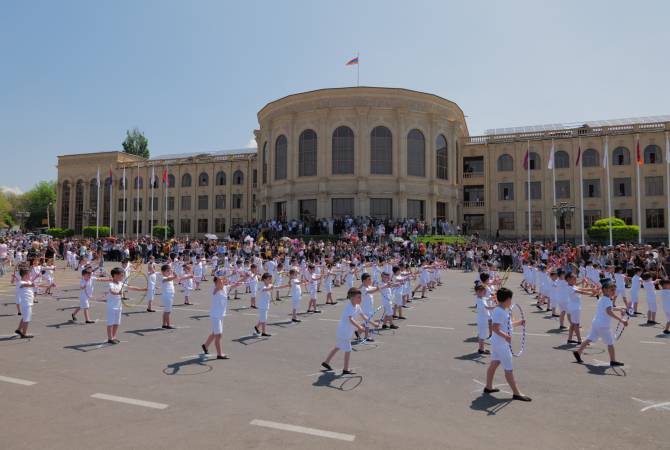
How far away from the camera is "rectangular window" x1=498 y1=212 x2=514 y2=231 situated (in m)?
58.0

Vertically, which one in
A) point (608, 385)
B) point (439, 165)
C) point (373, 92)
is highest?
point (373, 92)

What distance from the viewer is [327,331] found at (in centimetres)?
1346

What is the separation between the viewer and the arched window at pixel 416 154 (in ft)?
173

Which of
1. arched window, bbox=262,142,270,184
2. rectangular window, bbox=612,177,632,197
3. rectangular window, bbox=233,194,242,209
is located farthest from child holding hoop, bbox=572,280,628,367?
rectangular window, bbox=233,194,242,209

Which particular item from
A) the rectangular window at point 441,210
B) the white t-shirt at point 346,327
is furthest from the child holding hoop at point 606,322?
the rectangular window at point 441,210

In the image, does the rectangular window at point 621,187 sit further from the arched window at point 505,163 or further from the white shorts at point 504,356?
the white shorts at point 504,356

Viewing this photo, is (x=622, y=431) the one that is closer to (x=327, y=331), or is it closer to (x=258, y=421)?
A: (x=258, y=421)

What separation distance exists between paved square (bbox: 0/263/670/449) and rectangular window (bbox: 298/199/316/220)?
39294 mm

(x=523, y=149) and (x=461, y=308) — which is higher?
(x=523, y=149)

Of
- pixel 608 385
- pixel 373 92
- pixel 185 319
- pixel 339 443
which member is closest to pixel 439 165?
pixel 373 92

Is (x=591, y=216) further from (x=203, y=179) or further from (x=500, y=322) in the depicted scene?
(x=203, y=179)

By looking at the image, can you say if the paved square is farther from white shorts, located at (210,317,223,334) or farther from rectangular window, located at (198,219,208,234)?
rectangular window, located at (198,219,208,234)

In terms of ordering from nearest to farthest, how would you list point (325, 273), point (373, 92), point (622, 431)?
point (622, 431) < point (325, 273) < point (373, 92)

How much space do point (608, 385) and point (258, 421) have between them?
6.39m
